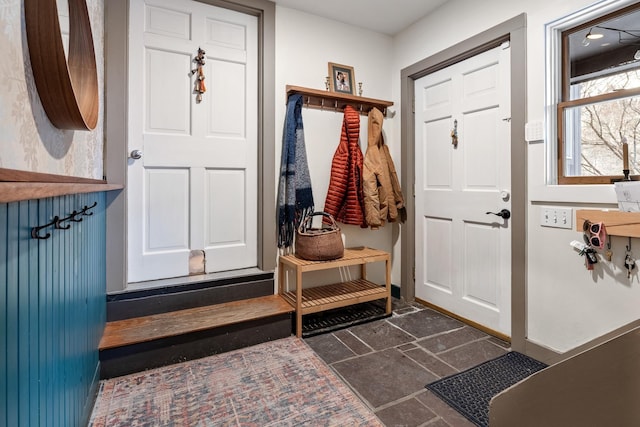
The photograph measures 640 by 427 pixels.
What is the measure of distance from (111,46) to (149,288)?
5.04 feet

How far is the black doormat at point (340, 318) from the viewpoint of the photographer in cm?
236

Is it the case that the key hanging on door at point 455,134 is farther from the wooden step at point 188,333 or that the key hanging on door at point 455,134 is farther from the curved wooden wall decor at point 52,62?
the curved wooden wall decor at point 52,62

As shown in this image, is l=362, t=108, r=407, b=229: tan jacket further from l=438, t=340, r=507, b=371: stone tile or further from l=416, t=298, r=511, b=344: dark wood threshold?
l=438, t=340, r=507, b=371: stone tile

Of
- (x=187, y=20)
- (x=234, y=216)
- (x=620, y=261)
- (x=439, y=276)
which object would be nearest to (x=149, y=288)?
(x=234, y=216)

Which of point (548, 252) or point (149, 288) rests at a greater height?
point (548, 252)

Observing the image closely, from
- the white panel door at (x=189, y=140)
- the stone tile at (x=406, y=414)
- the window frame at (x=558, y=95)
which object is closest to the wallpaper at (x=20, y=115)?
the white panel door at (x=189, y=140)

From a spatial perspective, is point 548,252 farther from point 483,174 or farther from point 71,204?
point 71,204

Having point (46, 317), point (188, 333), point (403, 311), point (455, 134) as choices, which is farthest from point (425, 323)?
point (46, 317)

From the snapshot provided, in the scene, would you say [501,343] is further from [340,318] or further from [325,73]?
[325,73]

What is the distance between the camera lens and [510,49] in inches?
80.0

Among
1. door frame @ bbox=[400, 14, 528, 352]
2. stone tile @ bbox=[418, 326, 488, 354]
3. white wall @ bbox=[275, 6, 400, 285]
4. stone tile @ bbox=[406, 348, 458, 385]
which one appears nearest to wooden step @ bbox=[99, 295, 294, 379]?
white wall @ bbox=[275, 6, 400, 285]

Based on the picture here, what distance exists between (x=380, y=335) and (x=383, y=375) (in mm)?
483

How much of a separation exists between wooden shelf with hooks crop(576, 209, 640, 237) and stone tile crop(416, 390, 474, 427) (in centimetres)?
116

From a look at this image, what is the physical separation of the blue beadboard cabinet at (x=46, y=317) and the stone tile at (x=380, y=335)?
1571mm
